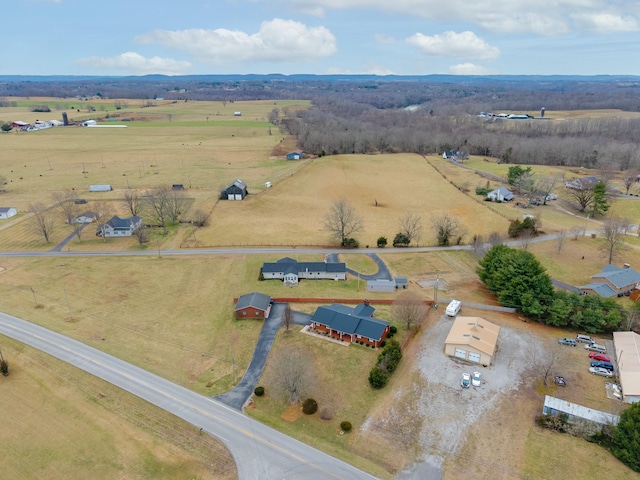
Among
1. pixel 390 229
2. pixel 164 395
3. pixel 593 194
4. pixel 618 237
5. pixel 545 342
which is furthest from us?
pixel 593 194

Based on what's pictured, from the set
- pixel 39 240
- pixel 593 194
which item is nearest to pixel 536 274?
pixel 593 194

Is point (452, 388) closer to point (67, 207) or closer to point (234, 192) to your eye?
point (234, 192)

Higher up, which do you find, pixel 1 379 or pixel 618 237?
pixel 618 237

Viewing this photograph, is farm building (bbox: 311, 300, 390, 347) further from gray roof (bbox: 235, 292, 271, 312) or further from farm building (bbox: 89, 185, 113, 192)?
farm building (bbox: 89, 185, 113, 192)

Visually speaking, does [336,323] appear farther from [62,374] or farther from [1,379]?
[1,379]

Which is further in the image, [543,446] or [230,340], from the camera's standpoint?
[230,340]

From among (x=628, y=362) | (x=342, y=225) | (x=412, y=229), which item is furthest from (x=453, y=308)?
(x=342, y=225)

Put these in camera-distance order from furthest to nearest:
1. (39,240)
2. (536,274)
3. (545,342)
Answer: (39,240) < (536,274) < (545,342)

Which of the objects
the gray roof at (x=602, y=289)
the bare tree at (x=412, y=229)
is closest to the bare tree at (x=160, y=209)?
the bare tree at (x=412, y=229)
